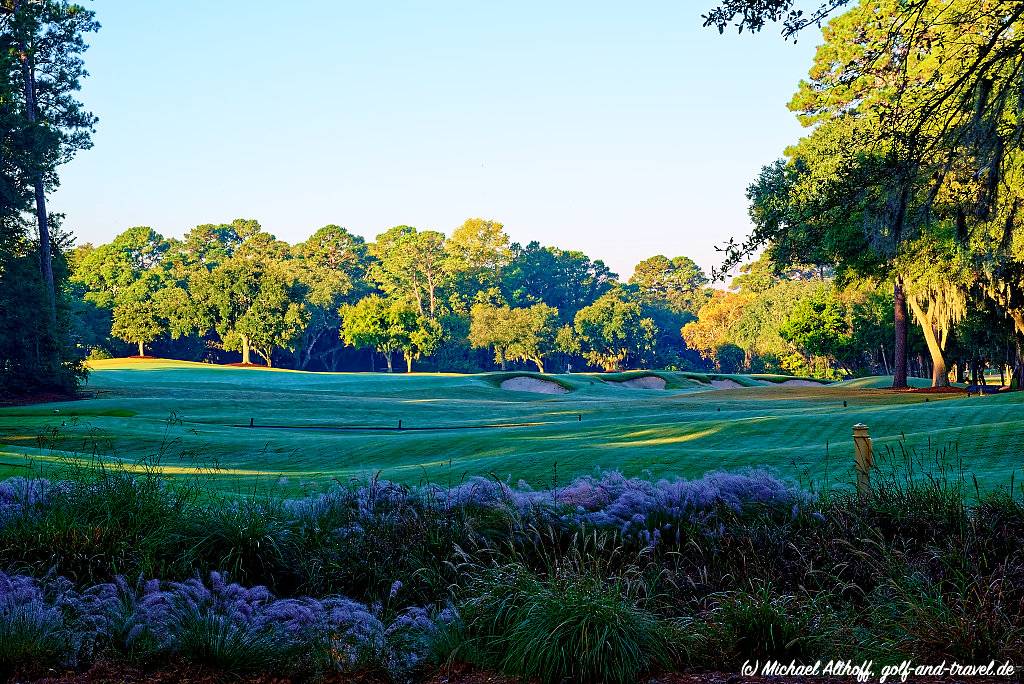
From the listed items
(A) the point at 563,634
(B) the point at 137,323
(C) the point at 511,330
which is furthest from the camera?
(C) the point at 511,330

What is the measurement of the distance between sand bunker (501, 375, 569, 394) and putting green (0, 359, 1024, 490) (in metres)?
13.1

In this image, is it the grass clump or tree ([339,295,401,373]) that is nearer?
the grass clump

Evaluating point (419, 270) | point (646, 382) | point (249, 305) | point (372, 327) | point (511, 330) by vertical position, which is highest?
point (419, 270)

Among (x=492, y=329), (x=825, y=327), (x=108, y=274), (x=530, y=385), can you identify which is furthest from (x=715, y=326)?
(x=108, y=274)

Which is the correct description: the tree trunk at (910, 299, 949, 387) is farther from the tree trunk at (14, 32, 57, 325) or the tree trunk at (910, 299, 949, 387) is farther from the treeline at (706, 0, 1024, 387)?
the tree trunk at (14, 32, 57, 325)

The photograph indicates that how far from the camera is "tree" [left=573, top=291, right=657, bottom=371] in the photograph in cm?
10738

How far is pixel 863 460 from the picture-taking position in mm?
10695

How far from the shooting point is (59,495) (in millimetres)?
9570

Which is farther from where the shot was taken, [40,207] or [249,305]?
[249,305]

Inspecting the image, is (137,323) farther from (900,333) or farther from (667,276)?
(667,276)

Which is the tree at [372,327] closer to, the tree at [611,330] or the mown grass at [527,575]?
the tree at [611,330]

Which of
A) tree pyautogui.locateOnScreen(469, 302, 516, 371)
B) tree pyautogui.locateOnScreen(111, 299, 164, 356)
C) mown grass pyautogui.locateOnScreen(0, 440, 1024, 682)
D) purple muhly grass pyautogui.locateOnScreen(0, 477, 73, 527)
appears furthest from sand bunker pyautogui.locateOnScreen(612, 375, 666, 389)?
purple muhly grass pyautogui.locateOnScreen(0, 477, 73, 527)

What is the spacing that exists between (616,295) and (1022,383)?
6933cm

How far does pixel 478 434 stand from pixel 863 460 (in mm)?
16207
